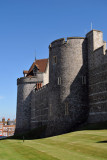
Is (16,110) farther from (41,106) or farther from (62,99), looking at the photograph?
(62,99)

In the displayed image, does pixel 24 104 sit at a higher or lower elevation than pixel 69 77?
lower

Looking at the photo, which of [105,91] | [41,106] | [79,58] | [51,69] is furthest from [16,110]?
[105,91]

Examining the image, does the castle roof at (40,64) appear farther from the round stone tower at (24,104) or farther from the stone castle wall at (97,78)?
the stone castle wall at (97,78)

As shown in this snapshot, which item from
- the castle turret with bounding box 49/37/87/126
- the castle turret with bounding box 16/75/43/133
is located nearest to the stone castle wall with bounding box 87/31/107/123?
the castle turret with bounding box 49/37/87/126

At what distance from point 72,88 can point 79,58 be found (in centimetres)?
442

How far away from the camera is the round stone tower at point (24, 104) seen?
52906 mm

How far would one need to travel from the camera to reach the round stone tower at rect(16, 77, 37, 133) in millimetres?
52906

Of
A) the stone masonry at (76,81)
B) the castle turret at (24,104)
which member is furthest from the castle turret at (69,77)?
the castle turret at (24,104)

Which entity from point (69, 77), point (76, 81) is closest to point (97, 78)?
point (76, 81)

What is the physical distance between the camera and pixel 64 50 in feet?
107

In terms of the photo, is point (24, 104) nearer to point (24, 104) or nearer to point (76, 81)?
point (24, 104)

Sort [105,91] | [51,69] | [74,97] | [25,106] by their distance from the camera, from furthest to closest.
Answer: [25,106], [51,69], [74,97], [105,91]

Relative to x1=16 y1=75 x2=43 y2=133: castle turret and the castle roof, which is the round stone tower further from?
the castle roof

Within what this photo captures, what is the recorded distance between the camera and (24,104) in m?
53.2
